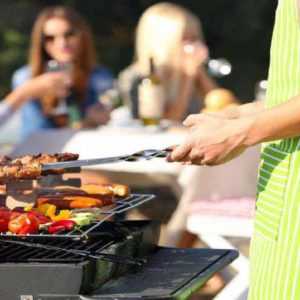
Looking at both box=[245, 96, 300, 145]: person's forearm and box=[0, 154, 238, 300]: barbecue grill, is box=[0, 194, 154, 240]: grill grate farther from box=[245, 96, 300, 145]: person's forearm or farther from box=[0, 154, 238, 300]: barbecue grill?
box=[245, 96, 300, 145]: person's forearm

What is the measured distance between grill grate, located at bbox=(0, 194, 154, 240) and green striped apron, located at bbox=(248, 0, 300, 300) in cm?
33

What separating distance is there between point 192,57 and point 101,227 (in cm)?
302

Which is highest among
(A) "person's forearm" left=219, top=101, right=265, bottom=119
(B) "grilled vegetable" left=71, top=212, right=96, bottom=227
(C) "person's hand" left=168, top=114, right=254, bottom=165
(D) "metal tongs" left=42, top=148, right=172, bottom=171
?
(A) "person's forearm" left=219, top=101, right=265, bottom=119

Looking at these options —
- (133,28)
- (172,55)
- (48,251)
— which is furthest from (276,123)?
(133,28)

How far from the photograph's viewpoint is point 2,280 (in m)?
2.14

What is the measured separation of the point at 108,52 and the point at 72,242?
47.8ft

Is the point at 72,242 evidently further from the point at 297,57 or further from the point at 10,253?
the point at 297,57

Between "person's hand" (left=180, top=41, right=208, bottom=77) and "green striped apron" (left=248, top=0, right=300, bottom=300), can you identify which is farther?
"person's hand" (left=180, top=41, right=208, bottom=77)

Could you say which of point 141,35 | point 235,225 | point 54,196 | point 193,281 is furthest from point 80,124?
point 193,281

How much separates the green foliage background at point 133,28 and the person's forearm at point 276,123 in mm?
14120

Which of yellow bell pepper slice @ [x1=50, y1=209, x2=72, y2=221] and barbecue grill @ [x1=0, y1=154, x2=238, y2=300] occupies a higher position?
yellow bell pepper slice @ [x1=50, y1=209, x2=72, y2=221]

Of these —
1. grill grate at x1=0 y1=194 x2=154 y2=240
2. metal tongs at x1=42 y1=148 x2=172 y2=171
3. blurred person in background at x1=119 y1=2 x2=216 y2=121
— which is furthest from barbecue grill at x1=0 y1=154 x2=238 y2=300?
blurred person in background at x1=119 y1=2 x2=216 y2=121

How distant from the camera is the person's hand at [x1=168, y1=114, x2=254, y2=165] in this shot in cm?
207

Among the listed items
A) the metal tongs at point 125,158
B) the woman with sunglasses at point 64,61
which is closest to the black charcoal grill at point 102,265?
the metal tongs at point 125,158
